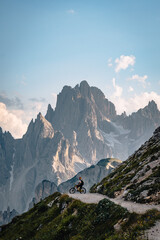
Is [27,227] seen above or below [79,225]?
above

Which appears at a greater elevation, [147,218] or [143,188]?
[143,188]

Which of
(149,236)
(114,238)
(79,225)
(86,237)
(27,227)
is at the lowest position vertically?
(149,236)

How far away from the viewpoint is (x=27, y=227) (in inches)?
1082

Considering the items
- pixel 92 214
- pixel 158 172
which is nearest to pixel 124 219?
pixel 92 214

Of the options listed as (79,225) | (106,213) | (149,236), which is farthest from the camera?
(79,225)

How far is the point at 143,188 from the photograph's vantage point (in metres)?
22.3

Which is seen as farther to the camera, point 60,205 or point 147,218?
point 60,205

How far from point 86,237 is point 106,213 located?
2.29 m

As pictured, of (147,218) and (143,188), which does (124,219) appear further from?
(143,188)

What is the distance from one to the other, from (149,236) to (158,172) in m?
13.2

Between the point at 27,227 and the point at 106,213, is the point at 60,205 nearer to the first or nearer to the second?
the point at 27,227

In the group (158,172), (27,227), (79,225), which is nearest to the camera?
(79,225)

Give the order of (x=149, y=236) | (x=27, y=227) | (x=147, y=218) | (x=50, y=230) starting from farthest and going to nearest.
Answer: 1. (x=27, y=227)
2. (x=50, y=230)
3. (x=147, y=218)
4. (x=149, y=236)

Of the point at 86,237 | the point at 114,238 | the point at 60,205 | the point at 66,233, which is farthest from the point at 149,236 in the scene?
the point at 60,205
